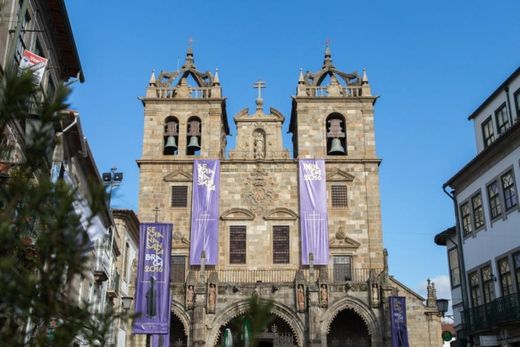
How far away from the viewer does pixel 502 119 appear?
2562 centimetres

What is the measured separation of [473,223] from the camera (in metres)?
26.8

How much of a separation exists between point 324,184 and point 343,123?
4853 millimetres

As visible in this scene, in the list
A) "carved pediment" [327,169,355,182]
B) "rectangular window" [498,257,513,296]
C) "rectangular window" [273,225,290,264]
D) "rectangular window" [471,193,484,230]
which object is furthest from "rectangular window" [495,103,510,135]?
"rectangular window" [273,225,290,264]

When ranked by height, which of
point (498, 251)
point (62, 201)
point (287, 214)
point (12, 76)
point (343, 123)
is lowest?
point (62, 201)

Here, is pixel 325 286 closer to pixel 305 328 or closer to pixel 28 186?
pixel 305 328

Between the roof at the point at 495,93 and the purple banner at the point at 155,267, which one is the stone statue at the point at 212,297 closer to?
the purple banner at the point at 155,267

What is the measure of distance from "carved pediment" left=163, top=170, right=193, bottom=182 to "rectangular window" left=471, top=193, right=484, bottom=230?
58.2 feet

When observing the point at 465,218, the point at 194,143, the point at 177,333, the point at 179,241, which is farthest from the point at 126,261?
the point at 465,218

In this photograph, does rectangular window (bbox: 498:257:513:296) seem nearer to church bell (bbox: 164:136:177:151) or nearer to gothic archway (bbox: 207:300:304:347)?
gothic archway (bbox: 207:300:304:347)

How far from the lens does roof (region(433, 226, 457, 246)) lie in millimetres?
31562

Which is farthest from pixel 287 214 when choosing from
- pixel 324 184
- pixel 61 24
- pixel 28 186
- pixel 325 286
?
pixel 28 186

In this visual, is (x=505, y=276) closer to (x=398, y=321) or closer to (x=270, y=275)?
(x=398, y=321)

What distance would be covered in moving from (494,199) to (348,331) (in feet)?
44.3

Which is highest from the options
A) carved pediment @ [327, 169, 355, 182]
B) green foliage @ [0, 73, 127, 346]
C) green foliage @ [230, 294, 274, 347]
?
carved pediment @ [327, 169, 355, 182]
